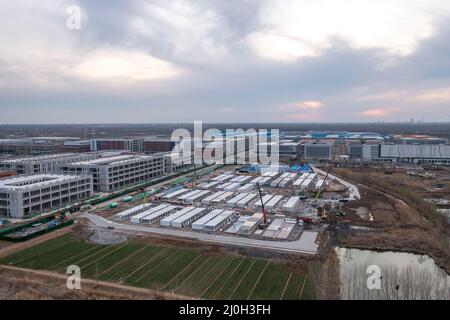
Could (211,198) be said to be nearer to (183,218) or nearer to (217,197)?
(217,197)

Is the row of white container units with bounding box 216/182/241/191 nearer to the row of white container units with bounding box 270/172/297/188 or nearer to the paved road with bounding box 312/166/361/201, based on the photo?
the row of white container units with bounding box 270/172/297/188

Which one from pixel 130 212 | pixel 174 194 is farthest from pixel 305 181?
pixel 130 212

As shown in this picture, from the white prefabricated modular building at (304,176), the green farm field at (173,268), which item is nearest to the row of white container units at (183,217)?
the green farm field at (173,268)

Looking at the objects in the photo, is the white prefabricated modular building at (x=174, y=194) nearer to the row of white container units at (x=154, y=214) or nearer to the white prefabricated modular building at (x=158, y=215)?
the row of white container units at (x=154, y=214)

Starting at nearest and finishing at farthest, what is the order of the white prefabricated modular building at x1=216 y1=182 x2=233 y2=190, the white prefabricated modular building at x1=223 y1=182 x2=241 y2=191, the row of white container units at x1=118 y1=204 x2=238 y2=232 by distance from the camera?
the row of white container units at x1=118 y1=204 x2=238 y2=232
the white prefabricated modular building at x1=223 y1=182 x2=241 y2=191
the white prefabricated modular building at x1=216 y1=182 x2=233 y2=190

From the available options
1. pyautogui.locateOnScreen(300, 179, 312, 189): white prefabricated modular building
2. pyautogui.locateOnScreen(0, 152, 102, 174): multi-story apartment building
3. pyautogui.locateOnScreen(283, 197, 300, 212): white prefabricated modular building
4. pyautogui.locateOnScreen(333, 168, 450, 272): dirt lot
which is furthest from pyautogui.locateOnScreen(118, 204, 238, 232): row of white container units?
pyautogui.locateOnScreen(0, 152, 102, 174): multi-story apartment building

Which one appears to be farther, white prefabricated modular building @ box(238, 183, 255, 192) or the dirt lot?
white prefabricated modular building @ box(238, 183, 255, 192)
